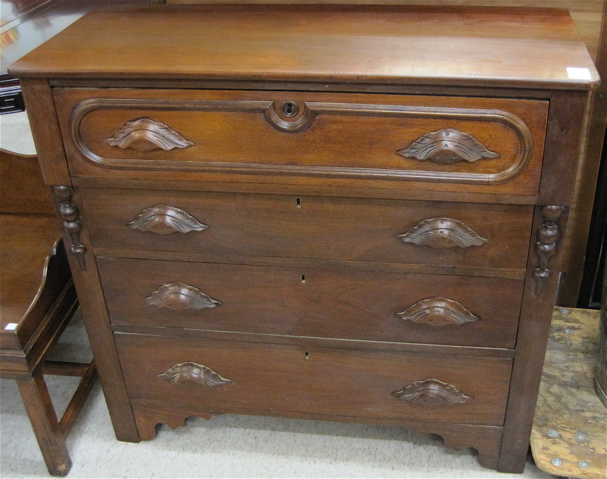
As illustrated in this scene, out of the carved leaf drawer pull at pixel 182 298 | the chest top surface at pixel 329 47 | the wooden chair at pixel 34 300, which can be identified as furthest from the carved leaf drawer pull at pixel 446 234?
the wooden chair at pixel 34 300

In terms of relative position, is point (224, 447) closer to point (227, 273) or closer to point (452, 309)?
point (227, 273)

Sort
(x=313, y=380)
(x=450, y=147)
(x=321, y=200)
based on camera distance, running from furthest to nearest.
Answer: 1. (x=313, y=380)
2. (x=321, y=200)
3. (x=450, y=147)

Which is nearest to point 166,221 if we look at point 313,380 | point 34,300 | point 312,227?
point 312,227

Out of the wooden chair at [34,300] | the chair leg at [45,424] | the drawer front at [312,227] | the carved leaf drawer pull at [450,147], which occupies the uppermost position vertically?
the carved leaf drawer pull at [450,147]

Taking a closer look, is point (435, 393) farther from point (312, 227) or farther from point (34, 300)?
point (34, 300)

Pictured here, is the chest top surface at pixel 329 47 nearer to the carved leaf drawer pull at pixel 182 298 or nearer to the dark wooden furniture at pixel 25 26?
the dark wooden furniture at pixel 25 26

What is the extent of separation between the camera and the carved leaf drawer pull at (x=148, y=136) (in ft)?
4.05

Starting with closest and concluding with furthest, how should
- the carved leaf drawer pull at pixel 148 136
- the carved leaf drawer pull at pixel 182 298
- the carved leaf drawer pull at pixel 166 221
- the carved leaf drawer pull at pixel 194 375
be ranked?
the carved leaf drawer pull at pixel 148 136 → the carved leaf drawer pull at pixel 166 221 → the carved leaf drawer pull at pixel 182 298 → the carved leaf drawer pull at pixel 194 375

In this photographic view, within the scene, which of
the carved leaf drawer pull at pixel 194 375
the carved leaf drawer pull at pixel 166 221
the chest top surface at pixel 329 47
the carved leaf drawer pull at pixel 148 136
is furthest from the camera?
the carved leaf drawer pull at pixel 194 375

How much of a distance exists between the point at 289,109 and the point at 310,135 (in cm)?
6

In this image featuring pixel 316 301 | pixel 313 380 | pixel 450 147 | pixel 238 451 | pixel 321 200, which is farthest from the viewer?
pixel 238 451

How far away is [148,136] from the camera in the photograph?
1.23 metres

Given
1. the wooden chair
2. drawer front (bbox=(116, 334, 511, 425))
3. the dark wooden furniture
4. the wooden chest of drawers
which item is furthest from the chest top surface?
drawer front (bbox=(116, 334, 511, 425))

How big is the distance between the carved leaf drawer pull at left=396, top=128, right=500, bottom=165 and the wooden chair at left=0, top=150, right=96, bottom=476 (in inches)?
36.9
